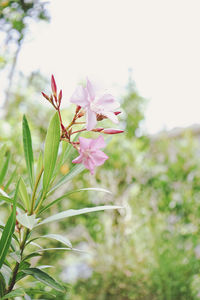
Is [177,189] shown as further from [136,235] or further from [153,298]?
[153,298]

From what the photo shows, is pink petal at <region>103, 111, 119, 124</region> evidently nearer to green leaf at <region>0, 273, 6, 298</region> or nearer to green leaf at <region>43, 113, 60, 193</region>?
green leaf at <region>43, 113, 60, 193</region>

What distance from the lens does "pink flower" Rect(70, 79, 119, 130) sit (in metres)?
0.63

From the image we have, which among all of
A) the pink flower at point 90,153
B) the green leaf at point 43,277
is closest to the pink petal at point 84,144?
the pink flower at point 90,153

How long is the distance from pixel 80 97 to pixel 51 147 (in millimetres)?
133

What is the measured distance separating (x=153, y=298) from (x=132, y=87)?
2304mm

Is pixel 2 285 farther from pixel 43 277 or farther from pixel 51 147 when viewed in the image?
pixel 51 147

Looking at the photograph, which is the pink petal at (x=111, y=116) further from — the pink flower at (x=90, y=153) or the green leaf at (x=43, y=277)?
the green leaf at (x=43, y=277)

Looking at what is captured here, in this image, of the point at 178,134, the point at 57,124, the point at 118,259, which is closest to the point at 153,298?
the point at 118,259

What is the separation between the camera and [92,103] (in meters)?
0.65

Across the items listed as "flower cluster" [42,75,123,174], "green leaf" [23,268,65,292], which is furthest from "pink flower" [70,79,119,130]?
"green leaf" [23,268,65,292]

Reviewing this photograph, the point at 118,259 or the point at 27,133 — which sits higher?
the point at 118,259

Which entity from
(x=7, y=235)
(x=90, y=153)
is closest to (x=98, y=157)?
(x=90, y=153)

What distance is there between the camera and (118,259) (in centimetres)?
282

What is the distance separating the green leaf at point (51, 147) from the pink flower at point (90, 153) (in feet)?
0.18
